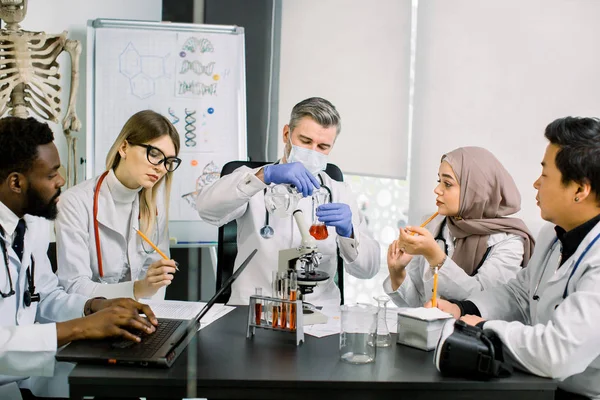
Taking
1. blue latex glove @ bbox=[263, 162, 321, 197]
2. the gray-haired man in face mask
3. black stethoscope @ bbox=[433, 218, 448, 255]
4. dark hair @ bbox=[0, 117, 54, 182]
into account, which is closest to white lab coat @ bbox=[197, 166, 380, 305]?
the gray-haired man in face mask

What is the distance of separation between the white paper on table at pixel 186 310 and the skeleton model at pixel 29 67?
141 centimetres

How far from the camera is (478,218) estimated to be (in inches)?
92.1

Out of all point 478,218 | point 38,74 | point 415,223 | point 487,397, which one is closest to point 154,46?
point 38,74

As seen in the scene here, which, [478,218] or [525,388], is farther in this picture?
[478,218]

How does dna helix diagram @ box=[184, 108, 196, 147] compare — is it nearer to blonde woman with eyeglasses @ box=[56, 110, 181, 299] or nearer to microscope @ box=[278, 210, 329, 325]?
blonde woman with eyeglasses @ box=[56, 110, 181, 299]

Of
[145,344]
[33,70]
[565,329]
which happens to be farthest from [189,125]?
[565,329]

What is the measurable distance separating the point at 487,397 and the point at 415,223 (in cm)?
190

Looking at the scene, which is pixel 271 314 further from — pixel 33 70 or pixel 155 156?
pixel 33 70

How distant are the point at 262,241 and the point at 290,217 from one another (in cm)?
15

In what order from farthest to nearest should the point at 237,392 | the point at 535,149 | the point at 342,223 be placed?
the point at 535,149, the point at 342,223, the point at 237,392

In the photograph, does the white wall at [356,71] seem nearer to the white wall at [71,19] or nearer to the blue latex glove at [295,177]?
the white wall at [71,19]

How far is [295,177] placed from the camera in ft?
7.09

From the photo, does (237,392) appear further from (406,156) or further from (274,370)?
(406,156)

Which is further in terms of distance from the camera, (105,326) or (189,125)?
(189,125)
